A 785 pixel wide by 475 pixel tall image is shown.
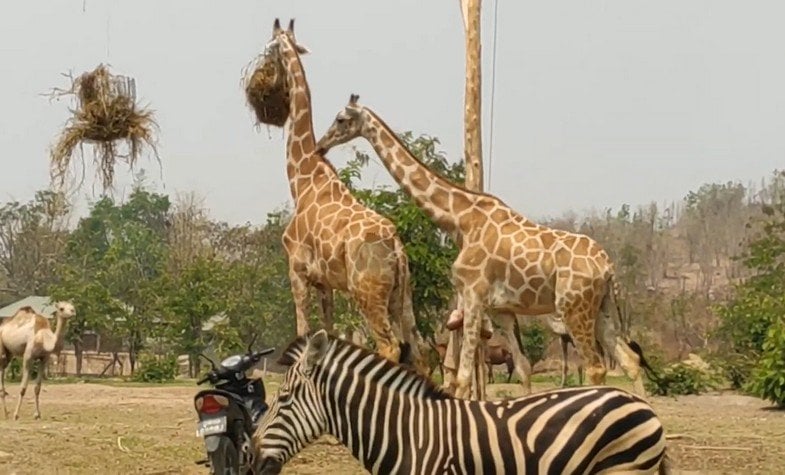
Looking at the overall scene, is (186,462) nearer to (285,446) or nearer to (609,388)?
(285,446)

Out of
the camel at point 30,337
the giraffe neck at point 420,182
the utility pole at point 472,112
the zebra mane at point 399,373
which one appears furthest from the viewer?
the camel at point 30,337

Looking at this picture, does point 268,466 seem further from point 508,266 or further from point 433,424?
point 508,266

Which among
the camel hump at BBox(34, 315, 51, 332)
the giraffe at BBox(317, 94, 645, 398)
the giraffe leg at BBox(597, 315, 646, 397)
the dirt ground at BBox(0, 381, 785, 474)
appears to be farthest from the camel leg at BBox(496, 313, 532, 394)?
the camel hump at BBox(34, 315, 51, 332)

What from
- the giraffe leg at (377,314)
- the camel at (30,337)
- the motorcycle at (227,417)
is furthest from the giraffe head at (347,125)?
the camel at (30,337)

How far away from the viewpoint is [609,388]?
5328 mm

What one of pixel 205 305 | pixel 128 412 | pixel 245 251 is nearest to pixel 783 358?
pixel 128 412

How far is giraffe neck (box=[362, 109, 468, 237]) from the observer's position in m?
10.5

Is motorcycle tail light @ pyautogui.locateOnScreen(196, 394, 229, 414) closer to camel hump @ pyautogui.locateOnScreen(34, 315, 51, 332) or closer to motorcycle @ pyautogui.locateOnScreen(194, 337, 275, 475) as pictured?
motorcycle @ pyautogui.locateOnScreen(194, 337, 275, 475)

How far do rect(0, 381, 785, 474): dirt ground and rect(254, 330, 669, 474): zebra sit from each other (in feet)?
11.6

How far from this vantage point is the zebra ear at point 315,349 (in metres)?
5.56

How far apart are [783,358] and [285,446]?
36.9ft

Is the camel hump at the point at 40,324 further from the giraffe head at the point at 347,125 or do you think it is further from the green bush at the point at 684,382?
the green bush at the point at 684,382

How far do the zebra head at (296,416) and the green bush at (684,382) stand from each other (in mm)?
14613

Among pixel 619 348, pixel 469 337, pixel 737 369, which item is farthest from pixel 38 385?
pixel 737 369
